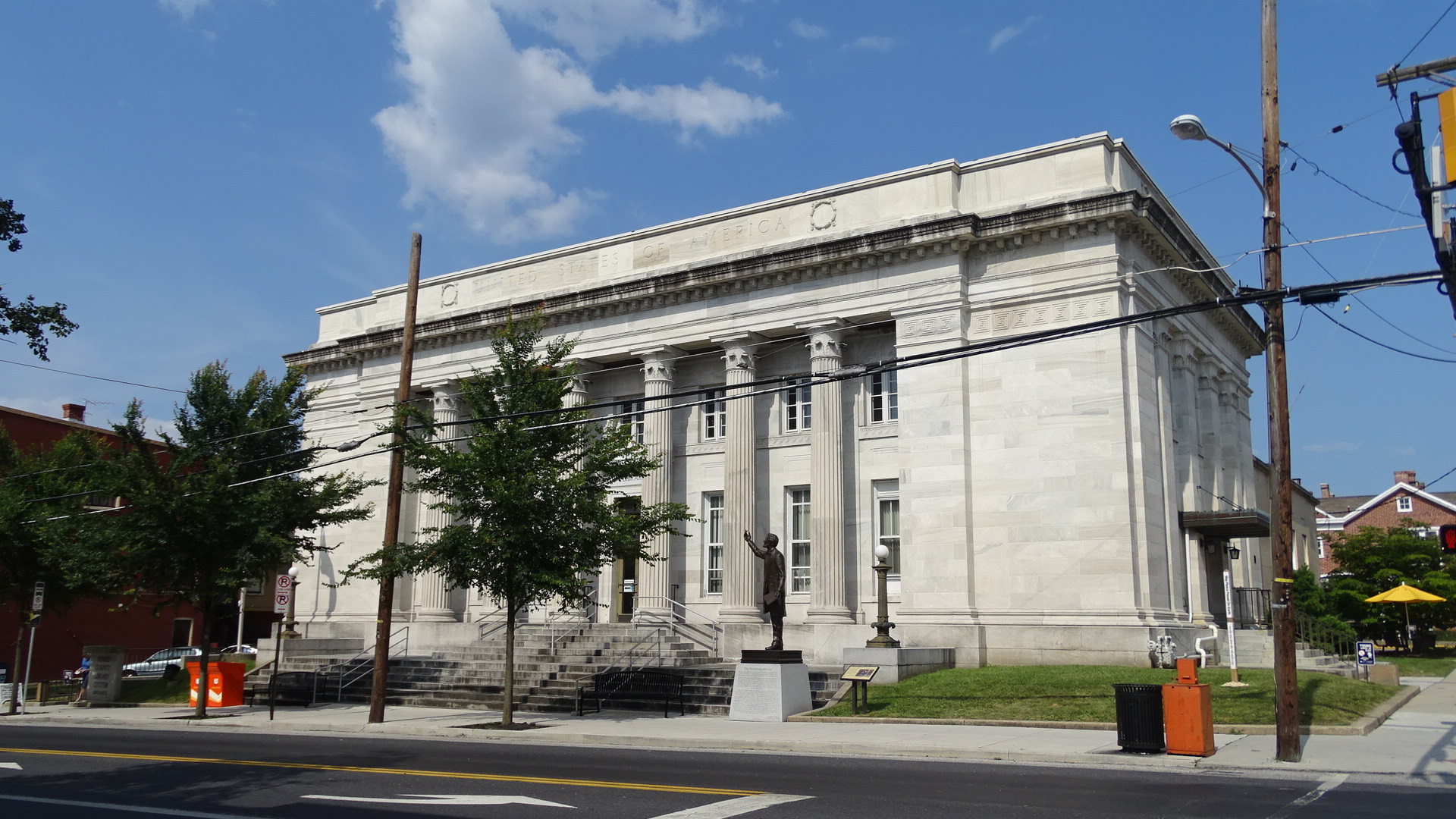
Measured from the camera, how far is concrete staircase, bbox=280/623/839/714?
24452 mm

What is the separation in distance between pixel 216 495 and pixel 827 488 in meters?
15.6

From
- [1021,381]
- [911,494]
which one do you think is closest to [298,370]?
[911,494]

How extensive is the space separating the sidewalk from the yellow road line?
4.60m

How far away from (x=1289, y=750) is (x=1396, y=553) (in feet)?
135

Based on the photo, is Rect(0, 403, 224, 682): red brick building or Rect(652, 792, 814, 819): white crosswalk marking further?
Rect(0, 403, 224, 682): red brick building

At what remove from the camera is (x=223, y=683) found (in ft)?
90.6

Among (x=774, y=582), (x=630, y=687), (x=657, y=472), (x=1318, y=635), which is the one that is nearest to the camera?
(x=774, y=582)

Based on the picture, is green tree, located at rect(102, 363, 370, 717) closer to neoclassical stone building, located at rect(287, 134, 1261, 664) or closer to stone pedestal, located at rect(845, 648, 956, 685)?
neoclassical stone building, located at rect(287, 134, 1261, 664)

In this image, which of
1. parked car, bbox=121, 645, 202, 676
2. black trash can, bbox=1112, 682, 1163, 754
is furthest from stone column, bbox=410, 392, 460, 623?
black trash can, bbox=1112, 682, 1163, 754

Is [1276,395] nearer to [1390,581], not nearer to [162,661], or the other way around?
[1390,581]

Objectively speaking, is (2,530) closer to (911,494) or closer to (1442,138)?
(911,494)

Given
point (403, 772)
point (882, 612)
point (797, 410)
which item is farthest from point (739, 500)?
point (403, 772)

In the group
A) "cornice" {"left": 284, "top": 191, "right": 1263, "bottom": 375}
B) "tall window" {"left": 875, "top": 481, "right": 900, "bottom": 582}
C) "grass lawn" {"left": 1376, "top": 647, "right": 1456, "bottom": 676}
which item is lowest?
"grass lawn" {"left": 1376, "top": 647, "right": 1456, "bottom": 676}

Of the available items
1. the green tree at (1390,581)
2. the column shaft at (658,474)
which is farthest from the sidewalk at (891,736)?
the green tree at (1390,581)
